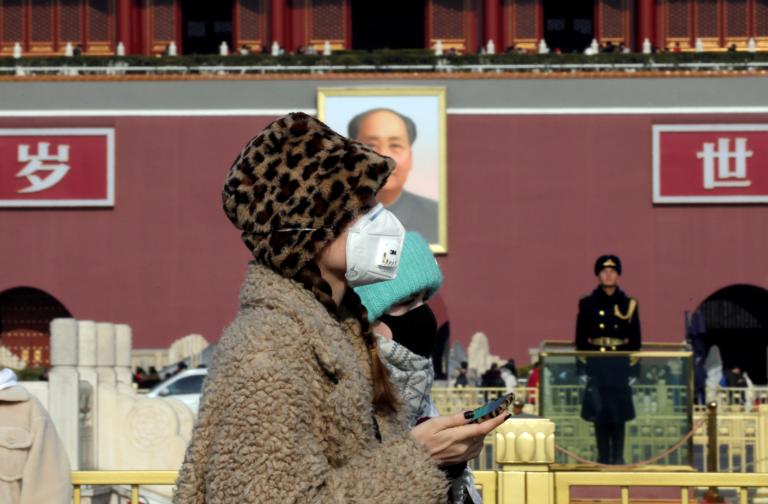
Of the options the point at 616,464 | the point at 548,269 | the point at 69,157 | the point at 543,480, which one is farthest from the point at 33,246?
the point at 543,480

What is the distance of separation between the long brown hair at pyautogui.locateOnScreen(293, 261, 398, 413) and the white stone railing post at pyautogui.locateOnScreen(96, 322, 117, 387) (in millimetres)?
8203

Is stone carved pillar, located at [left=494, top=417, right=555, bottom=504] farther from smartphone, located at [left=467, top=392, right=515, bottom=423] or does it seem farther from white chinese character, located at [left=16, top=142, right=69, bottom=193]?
white chinese character, located at [left=16, top=142, right=69, bottom=193]

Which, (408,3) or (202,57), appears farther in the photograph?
(408,3)

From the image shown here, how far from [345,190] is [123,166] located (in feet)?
72.0

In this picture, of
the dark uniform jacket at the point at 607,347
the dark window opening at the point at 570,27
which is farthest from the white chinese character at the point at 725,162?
the dark uniform jacket at the point at 607,347

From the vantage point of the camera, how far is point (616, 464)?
31.7ft

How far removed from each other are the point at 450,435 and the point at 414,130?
69.8 ft

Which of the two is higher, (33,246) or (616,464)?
(33,246)

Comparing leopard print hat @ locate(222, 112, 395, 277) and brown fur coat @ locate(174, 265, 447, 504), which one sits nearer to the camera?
brown fur coat @ locate(174, 265, 447, 504)

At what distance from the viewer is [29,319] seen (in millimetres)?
24781

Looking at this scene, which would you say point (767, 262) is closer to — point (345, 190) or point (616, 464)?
point (616, 464)

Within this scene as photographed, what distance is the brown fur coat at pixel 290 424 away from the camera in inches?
105

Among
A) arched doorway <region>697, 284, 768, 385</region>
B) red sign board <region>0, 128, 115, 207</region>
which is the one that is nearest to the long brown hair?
red sign board <region>0, 128, 115, 207</region>

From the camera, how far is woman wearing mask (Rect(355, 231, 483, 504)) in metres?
3.88
